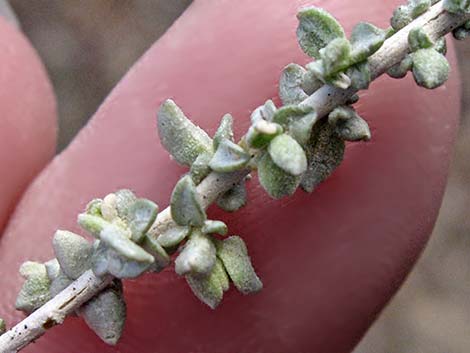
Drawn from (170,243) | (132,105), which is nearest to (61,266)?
(170,243)

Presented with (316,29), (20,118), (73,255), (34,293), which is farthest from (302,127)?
(20,118)

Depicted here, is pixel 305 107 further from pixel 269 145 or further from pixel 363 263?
pixel 363 263

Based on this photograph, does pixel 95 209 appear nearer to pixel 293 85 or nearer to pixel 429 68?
pixel 293 85

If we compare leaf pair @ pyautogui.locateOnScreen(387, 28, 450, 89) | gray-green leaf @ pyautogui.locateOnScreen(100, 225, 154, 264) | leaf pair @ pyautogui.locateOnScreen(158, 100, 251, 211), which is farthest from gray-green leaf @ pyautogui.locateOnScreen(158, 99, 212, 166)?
leaf pair @ pyautogui.locateOnScreen(387, 28, 450, 89)

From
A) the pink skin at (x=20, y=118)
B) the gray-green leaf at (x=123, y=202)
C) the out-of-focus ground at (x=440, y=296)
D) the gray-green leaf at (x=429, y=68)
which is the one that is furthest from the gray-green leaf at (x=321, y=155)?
the out-of-focus ground at (x=440, y=296)

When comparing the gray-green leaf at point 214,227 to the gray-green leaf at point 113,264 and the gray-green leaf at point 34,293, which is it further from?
the gray-green leaf at point 34,293

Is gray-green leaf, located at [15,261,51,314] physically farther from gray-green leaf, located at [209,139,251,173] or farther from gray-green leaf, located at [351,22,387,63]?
gray-green leaf, located at [351,22,387,63]
